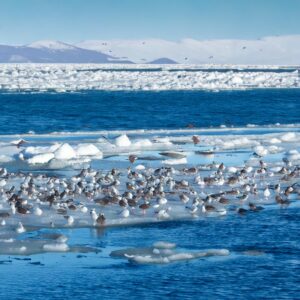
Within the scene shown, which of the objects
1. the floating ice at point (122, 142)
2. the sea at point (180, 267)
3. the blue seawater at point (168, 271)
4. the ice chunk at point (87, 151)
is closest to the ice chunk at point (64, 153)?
the ice chunk at point (87, 151)

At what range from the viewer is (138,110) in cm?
3369

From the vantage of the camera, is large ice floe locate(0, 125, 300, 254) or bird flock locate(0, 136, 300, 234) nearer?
large ice floe locate(0, 125, 300, 254)

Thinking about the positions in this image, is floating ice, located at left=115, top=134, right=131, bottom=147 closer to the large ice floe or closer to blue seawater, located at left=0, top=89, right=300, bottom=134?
the large ice floe

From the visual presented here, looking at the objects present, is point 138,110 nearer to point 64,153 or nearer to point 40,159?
point 64,153

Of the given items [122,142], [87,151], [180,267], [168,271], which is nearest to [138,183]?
[87,151]

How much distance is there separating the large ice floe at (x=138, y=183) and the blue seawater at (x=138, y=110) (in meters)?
6.65

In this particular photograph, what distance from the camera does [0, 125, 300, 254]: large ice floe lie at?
1095 centimetres

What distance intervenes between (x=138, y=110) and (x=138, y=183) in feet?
66.4

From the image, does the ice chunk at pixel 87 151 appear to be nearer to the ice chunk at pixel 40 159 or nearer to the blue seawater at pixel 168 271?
the ice chunk at pixel 40 159

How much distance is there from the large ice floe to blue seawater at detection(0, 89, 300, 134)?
665cm

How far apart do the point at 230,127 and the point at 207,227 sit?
602 inches

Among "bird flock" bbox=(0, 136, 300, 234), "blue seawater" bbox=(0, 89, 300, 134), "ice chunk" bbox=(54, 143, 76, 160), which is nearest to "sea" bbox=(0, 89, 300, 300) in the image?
"bird flock" bbox=(0, 136, 300, 234)

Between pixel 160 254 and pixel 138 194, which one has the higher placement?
pixel 138 194

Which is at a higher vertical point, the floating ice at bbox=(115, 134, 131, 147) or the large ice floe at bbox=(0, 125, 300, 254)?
the floating ice at bbox=(115, 134, 131, 147)
